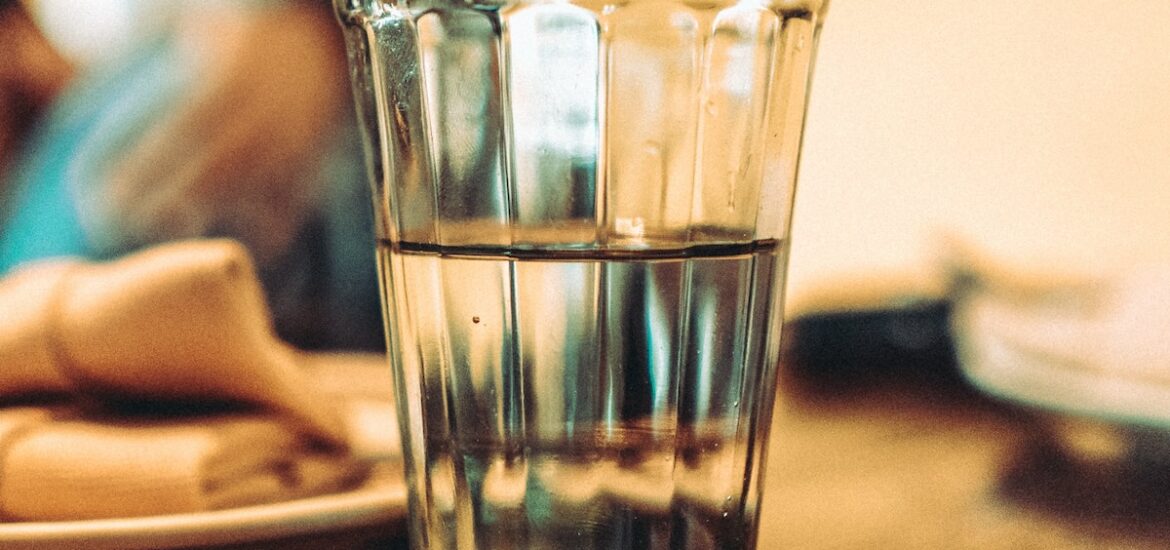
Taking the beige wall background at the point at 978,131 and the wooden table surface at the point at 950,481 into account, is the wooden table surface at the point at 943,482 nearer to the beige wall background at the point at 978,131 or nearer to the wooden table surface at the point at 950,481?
the wooden table surface at the point at 950,481

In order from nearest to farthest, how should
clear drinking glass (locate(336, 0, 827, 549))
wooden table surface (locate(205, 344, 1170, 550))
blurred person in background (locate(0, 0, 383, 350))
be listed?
clear drinking glass (locate(336, 0, 827, 549)), wooden table surface (locate(205, 344, 1170, 550)), blurred person in background (locate(0, 0, 383, 350))

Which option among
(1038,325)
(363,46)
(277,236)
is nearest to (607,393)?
(363,46)

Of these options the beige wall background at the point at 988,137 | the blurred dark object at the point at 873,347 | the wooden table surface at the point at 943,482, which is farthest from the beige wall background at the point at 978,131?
the wooden table surface at the point at 943,482

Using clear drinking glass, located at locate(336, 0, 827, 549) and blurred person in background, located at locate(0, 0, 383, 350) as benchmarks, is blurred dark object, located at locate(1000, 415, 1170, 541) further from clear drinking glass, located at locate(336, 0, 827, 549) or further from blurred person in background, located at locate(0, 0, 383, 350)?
blurred person in background, located at locate(0, 0, 383, 350)

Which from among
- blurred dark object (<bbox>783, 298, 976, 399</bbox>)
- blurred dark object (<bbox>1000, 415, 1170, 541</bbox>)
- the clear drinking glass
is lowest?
blurred dark object (<bbox>783, 298, 976, 399</bbox>)

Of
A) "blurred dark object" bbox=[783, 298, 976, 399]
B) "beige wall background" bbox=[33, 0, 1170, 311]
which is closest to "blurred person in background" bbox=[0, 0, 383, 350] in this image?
"beige wall background" bbox=[33, 0, 1170, 311]

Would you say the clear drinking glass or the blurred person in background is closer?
the clear drinking glass

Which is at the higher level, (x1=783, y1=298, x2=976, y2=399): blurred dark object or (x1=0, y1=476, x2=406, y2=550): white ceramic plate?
(x1=0, y1=476, x2=406, y2=550): white ceramic plate

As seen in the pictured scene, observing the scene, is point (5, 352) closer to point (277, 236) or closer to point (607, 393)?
point (607, 393)
